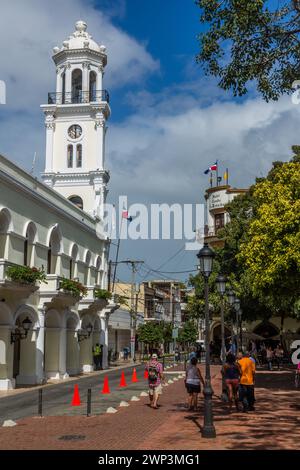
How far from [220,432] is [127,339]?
5355 cm

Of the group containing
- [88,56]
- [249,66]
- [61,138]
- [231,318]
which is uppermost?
[88,56]

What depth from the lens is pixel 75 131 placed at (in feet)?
137

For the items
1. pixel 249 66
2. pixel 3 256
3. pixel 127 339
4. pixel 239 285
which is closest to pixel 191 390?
pixel 249 66

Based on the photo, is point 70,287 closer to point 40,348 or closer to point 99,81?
point 40,348

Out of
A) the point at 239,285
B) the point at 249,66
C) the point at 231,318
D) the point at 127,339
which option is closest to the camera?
the point at 249,66

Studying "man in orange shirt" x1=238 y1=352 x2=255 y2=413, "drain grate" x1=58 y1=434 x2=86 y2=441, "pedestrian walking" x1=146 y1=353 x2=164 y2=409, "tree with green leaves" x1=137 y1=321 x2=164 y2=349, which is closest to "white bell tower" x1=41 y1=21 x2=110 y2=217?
"tree with green leaves" x1=137 y1=321 x2=164 y2=349

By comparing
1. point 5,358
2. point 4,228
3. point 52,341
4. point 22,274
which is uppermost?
point 4,228

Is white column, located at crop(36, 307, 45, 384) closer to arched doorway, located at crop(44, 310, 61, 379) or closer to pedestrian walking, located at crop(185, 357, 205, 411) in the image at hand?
arched doorway, located at crop(44, 310, 61, 379)

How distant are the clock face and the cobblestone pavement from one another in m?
27.0

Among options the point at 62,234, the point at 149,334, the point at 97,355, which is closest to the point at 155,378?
the point at 62,234

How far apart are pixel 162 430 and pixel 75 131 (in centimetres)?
3164

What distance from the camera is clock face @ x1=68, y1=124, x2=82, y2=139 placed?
137 feet
